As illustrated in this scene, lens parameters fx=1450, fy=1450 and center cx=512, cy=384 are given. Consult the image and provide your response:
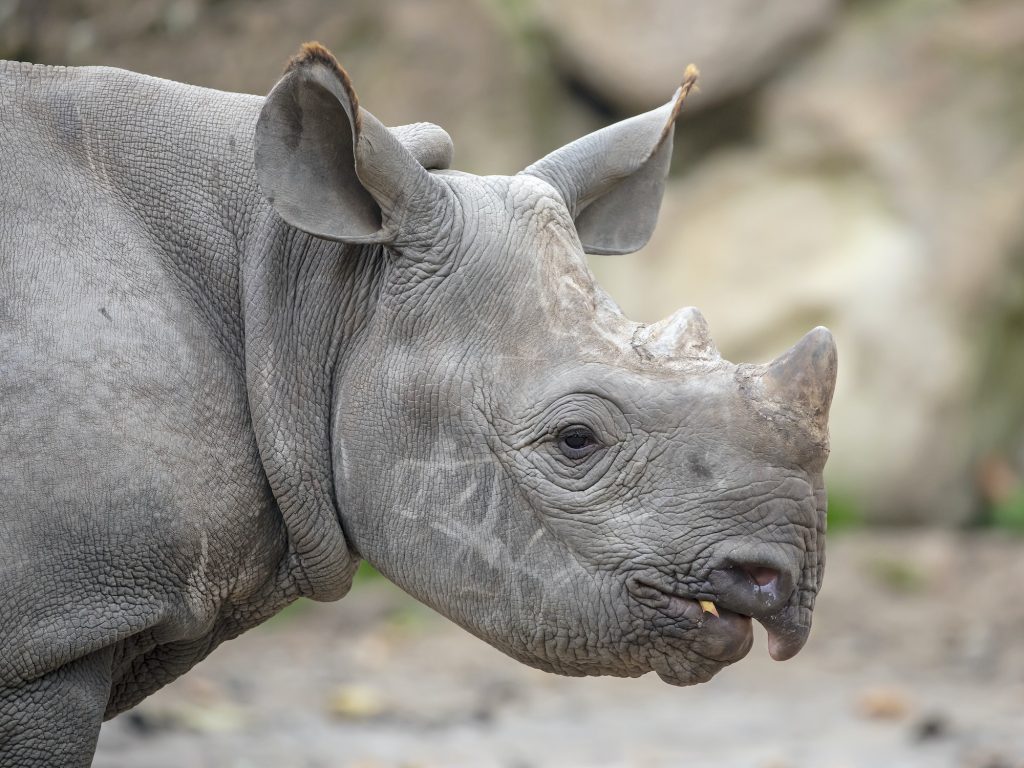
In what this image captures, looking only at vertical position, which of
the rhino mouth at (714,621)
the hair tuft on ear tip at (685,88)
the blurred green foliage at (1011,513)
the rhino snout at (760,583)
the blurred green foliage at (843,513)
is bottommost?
the blurred green foliage at (843,513)

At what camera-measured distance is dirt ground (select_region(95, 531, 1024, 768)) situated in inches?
236

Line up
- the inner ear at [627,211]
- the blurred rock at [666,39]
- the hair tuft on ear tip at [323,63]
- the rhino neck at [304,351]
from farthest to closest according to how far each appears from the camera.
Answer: the blurred rock at [666,39]
the inner ear at [627,211]
the rhino neck at [304,351]
the hair tuft on ear tip at [323,63]

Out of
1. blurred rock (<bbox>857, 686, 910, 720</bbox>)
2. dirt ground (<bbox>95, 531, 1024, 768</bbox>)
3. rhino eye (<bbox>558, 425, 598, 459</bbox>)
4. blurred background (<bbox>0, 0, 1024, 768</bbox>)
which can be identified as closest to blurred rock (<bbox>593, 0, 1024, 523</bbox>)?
blurred background (<bbox>0, 0, 1024, 768</bbox>)

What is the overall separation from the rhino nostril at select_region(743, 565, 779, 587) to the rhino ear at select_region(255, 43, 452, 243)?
3.67 ft

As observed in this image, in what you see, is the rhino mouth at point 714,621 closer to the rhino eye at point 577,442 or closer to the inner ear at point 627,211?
the rhino eye at point 577,442

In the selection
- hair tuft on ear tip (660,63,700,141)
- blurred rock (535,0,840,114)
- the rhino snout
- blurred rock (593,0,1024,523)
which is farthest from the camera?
blurred rock (593,0,1024,523)

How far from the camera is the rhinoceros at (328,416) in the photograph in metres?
3.08

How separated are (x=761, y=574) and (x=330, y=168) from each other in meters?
1.34

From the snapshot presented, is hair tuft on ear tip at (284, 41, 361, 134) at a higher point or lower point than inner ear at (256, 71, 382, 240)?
higher

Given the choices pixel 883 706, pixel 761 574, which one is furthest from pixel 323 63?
pixel 883 706

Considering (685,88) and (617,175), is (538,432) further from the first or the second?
(685,88)

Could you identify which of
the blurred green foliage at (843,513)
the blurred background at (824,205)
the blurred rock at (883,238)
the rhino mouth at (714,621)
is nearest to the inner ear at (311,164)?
the rhino mouth at (714,621)

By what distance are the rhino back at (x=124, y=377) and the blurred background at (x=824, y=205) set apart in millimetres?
4453

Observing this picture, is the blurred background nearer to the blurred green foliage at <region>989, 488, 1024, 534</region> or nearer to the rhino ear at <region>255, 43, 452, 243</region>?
the blurred green foliage at <region>989, 488, 1024, 534</region>
